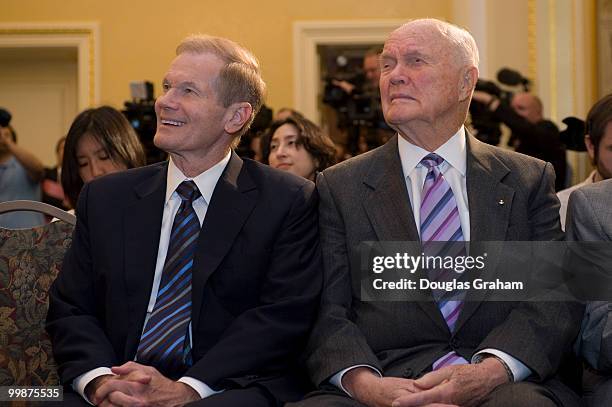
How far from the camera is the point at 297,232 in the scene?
286 cm

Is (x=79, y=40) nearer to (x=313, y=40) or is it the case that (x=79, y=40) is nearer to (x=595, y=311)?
(x=313, y=40)

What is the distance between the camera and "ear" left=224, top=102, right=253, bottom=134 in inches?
117

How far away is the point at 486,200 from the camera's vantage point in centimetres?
284

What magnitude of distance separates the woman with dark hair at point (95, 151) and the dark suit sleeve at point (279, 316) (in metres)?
1.09

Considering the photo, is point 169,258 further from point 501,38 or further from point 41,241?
point 501,38

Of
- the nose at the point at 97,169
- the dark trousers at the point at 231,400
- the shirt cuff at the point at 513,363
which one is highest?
the nose at the point at 97,169

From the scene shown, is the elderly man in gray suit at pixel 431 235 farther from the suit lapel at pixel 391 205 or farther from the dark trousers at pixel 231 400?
the dark trousers at pixel 231 400

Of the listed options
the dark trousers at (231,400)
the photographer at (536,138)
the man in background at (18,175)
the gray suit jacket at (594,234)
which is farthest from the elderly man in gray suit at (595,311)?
the man in background at (18,175)

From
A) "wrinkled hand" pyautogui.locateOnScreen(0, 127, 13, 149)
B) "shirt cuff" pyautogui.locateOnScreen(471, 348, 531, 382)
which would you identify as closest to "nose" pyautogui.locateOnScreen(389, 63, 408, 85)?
"shirt cuff" pyautogui.locateOnScreen(471, 348, 531, 382)

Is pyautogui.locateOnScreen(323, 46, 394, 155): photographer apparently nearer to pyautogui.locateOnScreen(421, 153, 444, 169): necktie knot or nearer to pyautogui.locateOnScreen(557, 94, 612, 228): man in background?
pyautogui.locateOnScreen(557, 94, 612, 228): man in background

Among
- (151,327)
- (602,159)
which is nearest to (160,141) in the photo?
(151,327)

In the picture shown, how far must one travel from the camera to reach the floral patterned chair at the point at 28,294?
2949mm

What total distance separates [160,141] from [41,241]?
511 mm

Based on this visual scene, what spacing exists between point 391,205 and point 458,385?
564 mm
